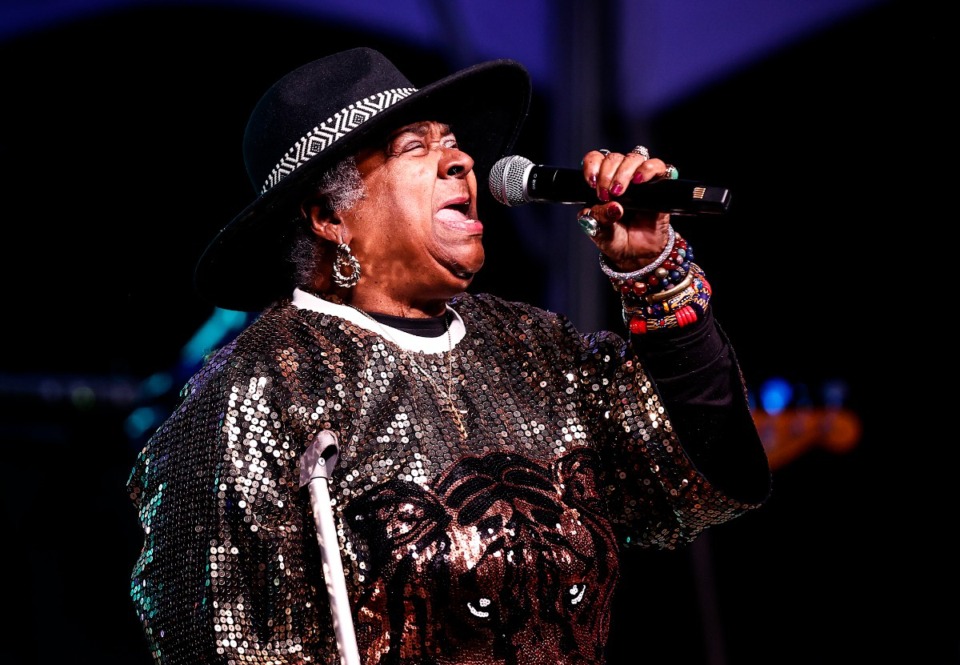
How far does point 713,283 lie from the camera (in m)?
4.07

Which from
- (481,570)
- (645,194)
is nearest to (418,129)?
(645,194)

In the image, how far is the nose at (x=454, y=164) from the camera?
6.00 feet

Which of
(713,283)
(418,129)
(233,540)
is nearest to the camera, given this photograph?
(233,540)

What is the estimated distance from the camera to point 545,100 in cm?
419

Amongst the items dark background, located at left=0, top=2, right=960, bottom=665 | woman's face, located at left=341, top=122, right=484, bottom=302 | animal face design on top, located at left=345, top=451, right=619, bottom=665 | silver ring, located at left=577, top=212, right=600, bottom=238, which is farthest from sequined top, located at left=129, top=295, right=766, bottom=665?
dark background, located at left=0, top=2, right=960, bottom=665

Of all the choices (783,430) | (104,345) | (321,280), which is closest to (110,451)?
(104,345)

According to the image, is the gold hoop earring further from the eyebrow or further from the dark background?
the dark background

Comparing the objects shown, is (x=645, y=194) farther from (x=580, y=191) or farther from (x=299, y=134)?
(x=299, y=134)

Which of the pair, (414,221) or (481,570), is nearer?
(481,570)

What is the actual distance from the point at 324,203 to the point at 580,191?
461 mm

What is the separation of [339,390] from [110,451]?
207 centimetres

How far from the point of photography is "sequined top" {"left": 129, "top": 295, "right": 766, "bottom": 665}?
5.04 feet

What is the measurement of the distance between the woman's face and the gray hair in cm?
1

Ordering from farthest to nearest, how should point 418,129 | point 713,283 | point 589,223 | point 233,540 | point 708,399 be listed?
point 713,283 → point 418,129 → point 708,399 → point 589,223 → point 233,540
